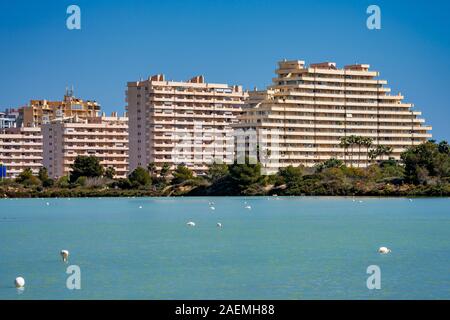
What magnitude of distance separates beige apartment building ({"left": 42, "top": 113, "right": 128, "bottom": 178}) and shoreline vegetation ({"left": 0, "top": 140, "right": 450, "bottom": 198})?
82.5ft

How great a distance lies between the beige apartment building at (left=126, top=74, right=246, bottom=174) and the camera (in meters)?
182

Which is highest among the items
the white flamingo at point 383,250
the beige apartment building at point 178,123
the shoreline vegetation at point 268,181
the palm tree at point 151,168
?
the beige apartment building at point 178,123

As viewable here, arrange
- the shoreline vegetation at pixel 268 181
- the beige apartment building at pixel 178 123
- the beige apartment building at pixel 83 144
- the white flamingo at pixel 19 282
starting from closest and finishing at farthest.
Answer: the white flamingo at pixel 19 282, the shoreline vegetation at pixel 268 181, the beige apartment building at pixel 178 123, the beige apartment building at pixel 83 144

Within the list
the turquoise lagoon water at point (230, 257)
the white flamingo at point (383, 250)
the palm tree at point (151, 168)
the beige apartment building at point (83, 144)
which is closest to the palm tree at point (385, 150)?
the palm tree at point (151, 168)

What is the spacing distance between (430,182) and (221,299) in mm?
94072

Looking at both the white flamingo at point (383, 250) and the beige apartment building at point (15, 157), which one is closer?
the white flamingo at point (383, 250)

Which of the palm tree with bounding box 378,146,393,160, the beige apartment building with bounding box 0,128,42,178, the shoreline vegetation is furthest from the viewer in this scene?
the beige apartment building with bounding box 0,128,42,178

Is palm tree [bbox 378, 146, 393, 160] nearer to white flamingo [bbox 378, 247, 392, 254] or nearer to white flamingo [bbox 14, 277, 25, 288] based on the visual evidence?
white flamingo [bbox 378, 247, 392, 254]

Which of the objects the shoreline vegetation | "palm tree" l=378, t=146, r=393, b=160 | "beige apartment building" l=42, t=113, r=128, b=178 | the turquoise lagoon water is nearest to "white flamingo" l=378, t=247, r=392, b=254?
the turquoise lagoon water

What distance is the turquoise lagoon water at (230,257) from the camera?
33562 millimetres

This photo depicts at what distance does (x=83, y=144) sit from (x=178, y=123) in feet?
67.8

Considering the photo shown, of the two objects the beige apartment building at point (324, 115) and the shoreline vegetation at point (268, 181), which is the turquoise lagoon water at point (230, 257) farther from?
the beige apartment building at point (324, 115)

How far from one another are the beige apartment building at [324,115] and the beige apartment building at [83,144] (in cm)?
3417

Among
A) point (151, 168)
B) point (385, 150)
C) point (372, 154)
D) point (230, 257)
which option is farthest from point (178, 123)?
point (230, 257)
